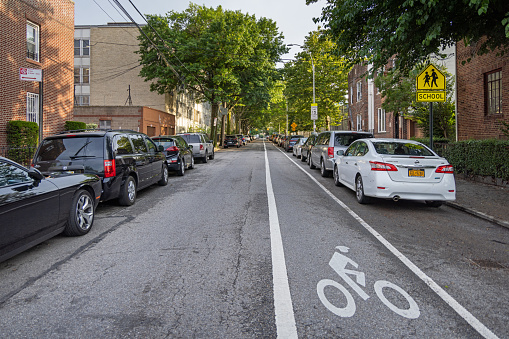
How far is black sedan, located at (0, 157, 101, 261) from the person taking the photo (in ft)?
13.9

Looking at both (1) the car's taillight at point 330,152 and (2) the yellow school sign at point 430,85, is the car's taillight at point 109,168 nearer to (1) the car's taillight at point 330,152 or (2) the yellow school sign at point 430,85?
(1) the car's taillight at point 330,152

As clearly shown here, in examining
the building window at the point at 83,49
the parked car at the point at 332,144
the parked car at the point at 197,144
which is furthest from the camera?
the building window at the point at 83,49

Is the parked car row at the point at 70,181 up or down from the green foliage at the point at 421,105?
down

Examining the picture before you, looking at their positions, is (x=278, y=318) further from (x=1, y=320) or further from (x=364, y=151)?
(x=364, y=151)

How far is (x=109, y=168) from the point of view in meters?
7.57

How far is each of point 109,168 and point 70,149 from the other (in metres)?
0.83

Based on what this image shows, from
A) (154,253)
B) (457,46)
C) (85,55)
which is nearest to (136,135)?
(154,253)

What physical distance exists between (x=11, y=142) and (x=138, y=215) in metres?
11.5

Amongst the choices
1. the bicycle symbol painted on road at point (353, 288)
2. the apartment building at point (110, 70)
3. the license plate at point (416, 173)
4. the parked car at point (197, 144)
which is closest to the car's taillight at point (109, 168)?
the bicycle symbol painted on road at point (353, 288)

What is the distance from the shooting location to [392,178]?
305 inches

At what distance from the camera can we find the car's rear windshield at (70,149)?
24.5ft

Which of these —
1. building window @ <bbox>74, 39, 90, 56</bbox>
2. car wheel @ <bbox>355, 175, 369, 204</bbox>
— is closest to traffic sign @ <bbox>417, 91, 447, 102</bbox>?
car wheel @ <bbox>355, 175, 369, 204</bbox>

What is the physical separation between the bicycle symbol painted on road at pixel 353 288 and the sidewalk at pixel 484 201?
3.98 meters

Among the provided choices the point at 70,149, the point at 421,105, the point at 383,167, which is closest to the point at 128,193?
the point at 70,149
